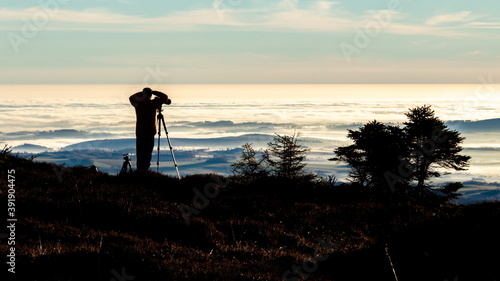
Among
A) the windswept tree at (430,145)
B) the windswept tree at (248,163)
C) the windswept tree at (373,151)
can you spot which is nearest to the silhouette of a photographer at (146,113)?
the windswept tree at (248,163)

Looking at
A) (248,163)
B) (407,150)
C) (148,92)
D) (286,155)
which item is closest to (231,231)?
(148,92)

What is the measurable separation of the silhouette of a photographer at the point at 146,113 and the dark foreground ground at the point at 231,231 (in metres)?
2.07

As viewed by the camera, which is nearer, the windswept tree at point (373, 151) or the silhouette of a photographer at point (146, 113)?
the silhouette of a photographer at point (146, 113)

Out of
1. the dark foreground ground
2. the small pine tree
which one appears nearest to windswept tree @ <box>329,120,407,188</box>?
the small pine tree

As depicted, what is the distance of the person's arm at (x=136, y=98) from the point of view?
20808mm

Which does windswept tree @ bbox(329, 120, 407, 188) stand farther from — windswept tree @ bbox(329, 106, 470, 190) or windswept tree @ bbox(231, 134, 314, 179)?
windswept tree @ bbox(231, 134, 314, 179)

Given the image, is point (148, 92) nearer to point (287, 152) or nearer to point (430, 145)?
point (287, 152)

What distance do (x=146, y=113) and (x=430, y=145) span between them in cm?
4137

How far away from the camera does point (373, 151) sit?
50.2 m

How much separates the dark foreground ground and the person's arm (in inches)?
128

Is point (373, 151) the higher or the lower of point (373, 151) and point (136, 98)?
the lower

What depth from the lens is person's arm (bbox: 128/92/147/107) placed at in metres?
20.8

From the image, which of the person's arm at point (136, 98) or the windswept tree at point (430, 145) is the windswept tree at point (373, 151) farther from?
the person's arm at point (136, 98)

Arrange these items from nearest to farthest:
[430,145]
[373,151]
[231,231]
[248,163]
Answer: [231,231], [248,163], [373,151], [430,145]
